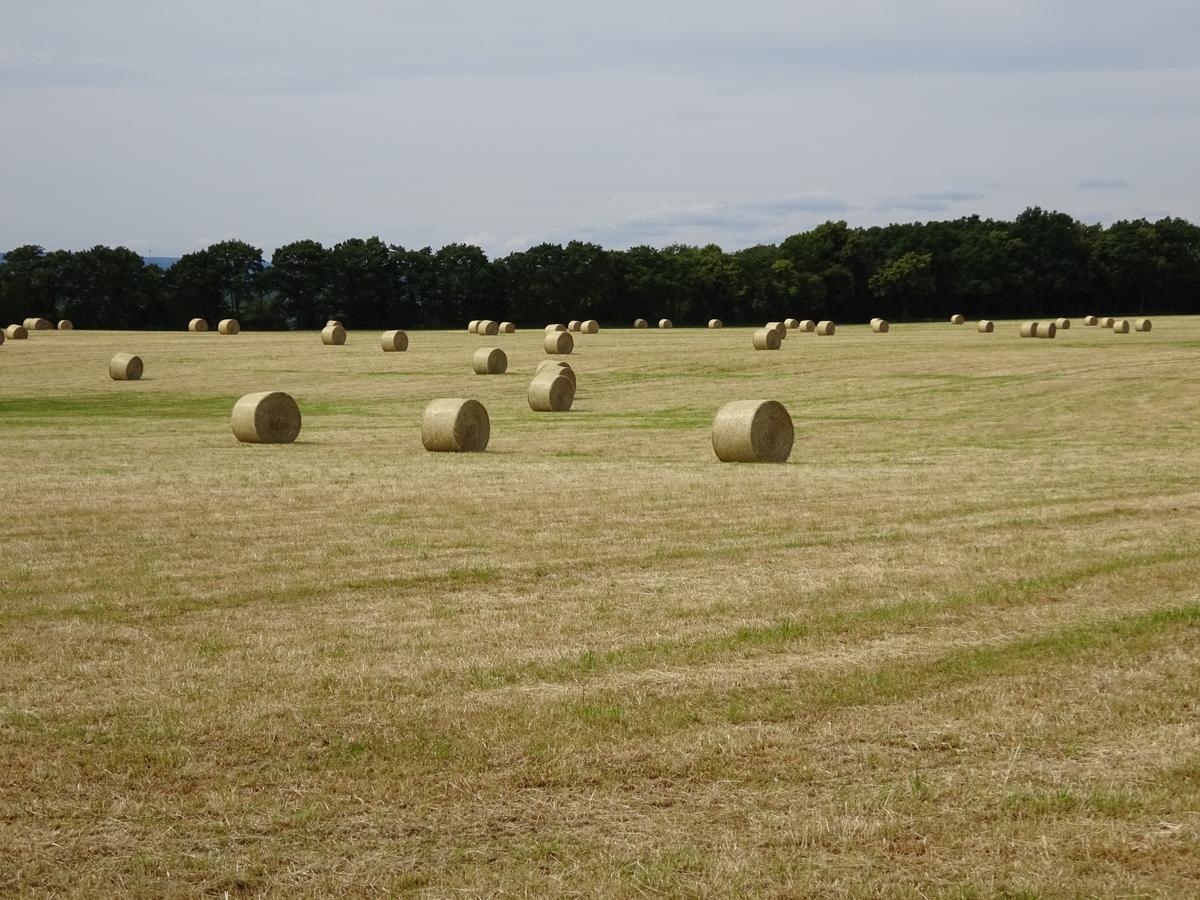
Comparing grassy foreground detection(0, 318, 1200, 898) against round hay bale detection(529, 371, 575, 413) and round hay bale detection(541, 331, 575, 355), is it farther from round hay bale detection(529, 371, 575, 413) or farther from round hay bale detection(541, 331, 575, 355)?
round hay bale detection(541, 331, 575, 355)

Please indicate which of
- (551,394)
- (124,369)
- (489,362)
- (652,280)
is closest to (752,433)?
(551,394)

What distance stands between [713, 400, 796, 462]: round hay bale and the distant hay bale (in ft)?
15.1

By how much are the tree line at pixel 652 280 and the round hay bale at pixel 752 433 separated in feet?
253

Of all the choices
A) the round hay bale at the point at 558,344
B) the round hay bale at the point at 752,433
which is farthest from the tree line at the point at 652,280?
the round hay bale at the point at 752,433

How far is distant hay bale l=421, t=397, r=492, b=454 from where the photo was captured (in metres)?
26.5

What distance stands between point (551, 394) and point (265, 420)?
9651 millimetres

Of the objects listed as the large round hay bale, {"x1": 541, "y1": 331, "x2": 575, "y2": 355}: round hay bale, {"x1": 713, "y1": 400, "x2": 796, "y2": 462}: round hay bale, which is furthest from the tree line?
{"x1": 713, "y1": 400, "x2": 796, "y2": 462}: round hay bale

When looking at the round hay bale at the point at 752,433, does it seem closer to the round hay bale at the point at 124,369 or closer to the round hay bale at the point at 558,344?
the round hay bale at the point at 124,369

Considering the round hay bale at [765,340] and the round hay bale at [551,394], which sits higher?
the round hay bale at [765,340]

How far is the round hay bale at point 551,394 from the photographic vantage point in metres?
36.8

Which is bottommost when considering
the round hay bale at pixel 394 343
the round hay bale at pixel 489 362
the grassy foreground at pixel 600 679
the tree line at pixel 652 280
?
the grassy foreground at pixel 600 679

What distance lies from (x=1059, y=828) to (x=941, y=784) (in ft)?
2.63

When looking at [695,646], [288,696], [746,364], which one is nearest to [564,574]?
[695,646]

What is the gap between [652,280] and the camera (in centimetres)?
11088
